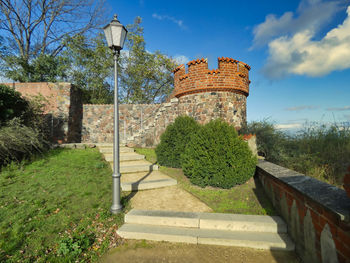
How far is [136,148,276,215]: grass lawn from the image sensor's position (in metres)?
3.35

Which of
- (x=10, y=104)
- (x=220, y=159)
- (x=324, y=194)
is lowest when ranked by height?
(x=324, y=194)

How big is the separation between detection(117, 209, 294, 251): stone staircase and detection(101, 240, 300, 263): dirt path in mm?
91

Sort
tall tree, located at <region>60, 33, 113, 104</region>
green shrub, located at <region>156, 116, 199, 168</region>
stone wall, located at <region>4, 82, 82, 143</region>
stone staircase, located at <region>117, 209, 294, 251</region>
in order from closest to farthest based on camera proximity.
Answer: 1. stone staircase, located at <region>117, 209, 294, 251</region>
2. green shrub, located at <region>156, 116, 199, 168</region>
3. stone wall, located at <region>4, 82, 82, 143</region>
4. tall tree, located at <region>60, 33, 113, 104</region>

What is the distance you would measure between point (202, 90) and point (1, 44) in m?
18.0

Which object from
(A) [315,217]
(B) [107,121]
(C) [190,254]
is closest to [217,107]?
(A) [315,217]

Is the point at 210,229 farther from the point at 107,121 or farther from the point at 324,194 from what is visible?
the point at 107,121

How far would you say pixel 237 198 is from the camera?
3816 millimetres

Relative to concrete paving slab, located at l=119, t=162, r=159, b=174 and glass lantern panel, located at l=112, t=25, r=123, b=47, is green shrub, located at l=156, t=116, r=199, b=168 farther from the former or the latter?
glass lantern panel, located at l=112, t=25, r=123, b=47

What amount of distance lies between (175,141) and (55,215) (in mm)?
3841

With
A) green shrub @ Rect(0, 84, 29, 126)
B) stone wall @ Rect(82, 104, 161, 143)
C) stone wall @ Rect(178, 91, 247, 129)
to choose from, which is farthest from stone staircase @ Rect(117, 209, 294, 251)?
stone wall @ Rect(82, 104, 161, 143)

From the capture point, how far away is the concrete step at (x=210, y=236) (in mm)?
2520

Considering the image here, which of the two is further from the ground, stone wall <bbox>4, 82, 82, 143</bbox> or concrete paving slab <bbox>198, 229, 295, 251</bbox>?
stone wall <bbox>4, 82, 82, 143</bbox>

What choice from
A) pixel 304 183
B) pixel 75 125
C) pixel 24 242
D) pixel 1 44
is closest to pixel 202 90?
pixel 304 183

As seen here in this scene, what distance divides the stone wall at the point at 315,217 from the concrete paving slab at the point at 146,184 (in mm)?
2672
